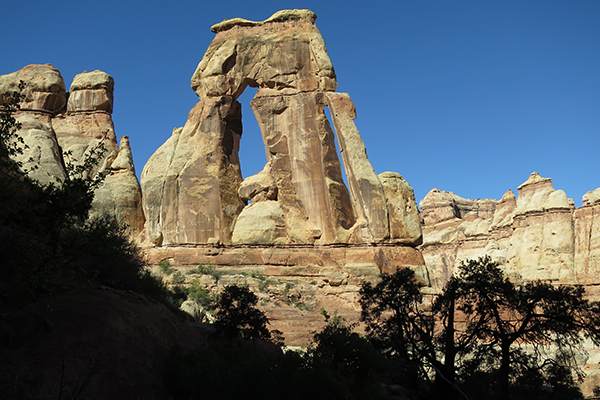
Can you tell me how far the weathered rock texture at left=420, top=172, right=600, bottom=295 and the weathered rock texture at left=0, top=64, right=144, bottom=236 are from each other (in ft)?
86.3

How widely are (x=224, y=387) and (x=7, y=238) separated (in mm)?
5103

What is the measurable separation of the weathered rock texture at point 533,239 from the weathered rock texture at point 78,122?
86.3 feet

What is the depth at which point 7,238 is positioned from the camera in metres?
11.1

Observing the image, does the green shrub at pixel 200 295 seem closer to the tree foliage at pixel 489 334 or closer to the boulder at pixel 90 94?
the tree foliage at pixel 489 334

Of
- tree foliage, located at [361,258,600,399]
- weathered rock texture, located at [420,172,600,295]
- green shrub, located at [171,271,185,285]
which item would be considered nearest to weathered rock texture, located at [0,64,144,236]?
green shrub, located at [171,271,185,285]

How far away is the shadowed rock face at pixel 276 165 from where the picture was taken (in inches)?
1241

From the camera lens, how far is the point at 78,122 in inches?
1526

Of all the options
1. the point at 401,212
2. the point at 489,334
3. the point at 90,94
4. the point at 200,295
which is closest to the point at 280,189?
the point at 401,212

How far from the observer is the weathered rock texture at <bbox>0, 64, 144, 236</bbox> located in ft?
117

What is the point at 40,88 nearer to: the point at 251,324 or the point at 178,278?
the point at 178,278

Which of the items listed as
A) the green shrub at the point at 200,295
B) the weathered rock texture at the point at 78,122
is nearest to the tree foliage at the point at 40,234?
the green shrub at the point at 200,295

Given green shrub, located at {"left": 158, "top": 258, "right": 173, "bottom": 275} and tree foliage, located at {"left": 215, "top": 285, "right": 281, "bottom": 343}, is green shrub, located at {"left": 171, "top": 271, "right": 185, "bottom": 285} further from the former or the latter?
tree foliage, located at {"left": 215, "top": 285, "right": 281, "bottom": 343}

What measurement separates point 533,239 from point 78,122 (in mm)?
44817

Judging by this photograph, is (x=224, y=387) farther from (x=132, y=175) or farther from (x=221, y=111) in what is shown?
(x=132, y=175)
